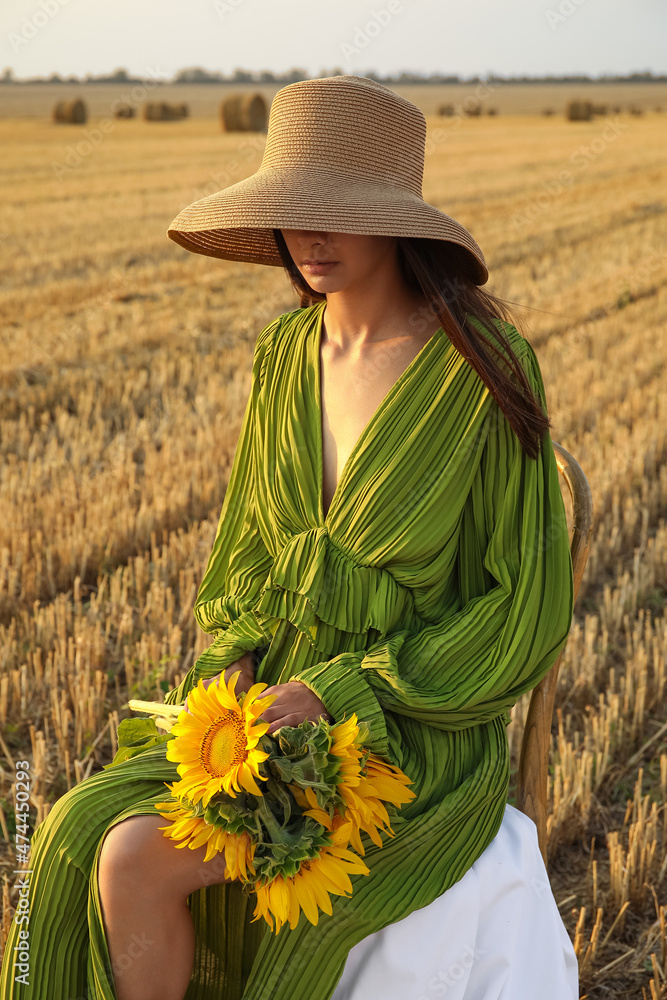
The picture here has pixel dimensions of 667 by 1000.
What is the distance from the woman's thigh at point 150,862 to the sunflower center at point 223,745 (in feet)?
0.43

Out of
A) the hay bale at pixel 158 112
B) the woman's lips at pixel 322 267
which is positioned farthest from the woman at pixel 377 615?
the hay bale at pixel 158 112

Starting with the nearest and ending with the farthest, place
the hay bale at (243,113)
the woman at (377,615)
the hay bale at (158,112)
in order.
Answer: the woman at (377,615) < the hay bale at (243,113) < the hay bale at (158,112)

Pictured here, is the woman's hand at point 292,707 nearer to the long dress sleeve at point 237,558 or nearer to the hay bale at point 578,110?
the long dress sleeve at point 237,558

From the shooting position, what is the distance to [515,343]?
2066mm

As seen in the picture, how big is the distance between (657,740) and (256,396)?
1787mm

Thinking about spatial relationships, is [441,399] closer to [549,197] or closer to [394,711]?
[394,711]

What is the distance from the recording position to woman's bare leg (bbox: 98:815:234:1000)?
62.5 inches

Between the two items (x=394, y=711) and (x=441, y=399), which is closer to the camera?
(x=394, y=711)

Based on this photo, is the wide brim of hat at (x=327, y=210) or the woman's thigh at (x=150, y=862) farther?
the wide brim of hat at (x=327, y=210)

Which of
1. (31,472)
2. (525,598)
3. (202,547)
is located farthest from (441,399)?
(31,472)

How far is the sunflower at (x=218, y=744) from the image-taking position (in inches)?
61.4

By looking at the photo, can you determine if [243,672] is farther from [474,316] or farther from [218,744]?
[474,316]

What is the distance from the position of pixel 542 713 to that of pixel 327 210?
44.0 inches

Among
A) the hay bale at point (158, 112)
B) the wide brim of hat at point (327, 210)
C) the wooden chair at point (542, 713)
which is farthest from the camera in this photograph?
the hay bale at point (158, 112)
